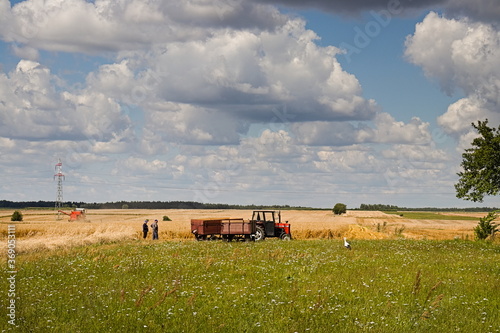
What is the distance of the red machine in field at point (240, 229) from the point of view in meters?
46.2

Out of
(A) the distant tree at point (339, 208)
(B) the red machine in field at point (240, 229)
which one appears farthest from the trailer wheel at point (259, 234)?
(A) the distant tree at point (339, 208)

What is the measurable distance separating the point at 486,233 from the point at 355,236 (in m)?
14.4

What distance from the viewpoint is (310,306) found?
51.7 feet

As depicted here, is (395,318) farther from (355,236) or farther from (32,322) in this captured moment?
(355,236)

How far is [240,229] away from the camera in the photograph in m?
46.4

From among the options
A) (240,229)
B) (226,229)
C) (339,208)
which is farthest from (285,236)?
(339,208)

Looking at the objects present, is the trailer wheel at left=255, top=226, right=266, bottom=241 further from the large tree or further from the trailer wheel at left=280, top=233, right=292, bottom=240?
the large tree

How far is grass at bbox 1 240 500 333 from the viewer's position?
558 inches

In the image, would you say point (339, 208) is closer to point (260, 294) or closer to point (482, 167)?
point (482, 167)

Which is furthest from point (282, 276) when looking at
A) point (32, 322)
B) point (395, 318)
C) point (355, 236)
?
point (355, 236)

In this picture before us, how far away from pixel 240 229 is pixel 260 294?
A: 28675 millimetres

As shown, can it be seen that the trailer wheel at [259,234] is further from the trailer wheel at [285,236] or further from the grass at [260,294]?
the grass at [260,294]

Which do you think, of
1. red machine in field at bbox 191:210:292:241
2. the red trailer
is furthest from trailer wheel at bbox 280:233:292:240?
the red trailer

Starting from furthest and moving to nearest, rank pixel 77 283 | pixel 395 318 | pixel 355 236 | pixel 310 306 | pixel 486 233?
pixel 355 236 → pixel 486 233 → pixel 77 283 → pixel 310 306 → pixel 395 318
